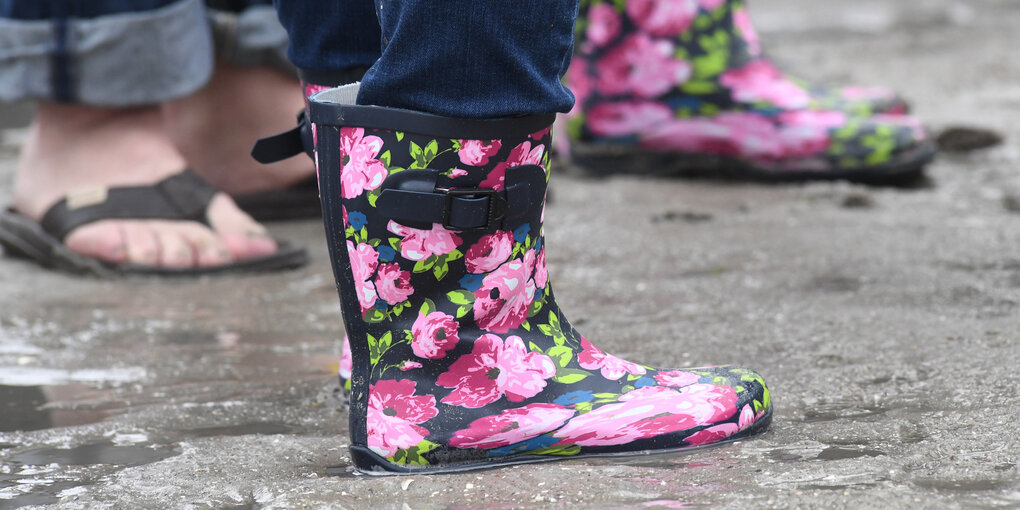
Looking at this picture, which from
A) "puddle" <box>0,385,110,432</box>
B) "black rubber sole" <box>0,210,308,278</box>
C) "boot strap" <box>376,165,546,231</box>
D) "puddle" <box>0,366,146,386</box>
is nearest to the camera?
"boot strap" <box>376,165,546,231</box>

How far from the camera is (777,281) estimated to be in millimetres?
1721

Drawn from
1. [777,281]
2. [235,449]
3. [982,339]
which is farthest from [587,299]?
[235,449]

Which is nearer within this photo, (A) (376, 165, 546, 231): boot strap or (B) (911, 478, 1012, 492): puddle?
(B) (911, 478, 1012, 492): puddle

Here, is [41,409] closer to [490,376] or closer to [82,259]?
[490,376]

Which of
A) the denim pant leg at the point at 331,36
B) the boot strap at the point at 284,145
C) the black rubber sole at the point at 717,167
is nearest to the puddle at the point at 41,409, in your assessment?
the boot strap at the point at 284,145

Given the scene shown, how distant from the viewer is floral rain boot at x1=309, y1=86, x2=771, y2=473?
1025mm

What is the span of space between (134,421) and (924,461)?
83cm

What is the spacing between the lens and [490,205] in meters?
1.03

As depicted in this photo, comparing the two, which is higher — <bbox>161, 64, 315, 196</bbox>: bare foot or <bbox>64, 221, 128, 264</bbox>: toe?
<bbox>161, 64, 315, 196</bbox>: bare foot

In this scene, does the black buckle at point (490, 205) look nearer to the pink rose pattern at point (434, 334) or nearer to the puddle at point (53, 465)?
the pink rose pattern at point (434, 334)

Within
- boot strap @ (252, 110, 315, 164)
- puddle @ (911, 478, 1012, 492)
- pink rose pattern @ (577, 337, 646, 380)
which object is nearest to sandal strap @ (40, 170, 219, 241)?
boot strap @ (252, 110, 315, 164)

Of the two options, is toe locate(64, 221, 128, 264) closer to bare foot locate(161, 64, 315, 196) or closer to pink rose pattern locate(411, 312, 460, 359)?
bare foot locate(161, 64, 315, 196)

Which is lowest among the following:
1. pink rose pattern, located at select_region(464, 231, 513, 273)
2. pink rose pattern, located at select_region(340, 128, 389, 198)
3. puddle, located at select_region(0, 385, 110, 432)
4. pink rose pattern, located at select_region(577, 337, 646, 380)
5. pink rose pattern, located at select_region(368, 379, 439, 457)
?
puddle, located at select_region(0, 385, 110, 432)

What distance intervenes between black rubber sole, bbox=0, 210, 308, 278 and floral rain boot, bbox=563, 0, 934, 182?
2.94ft
